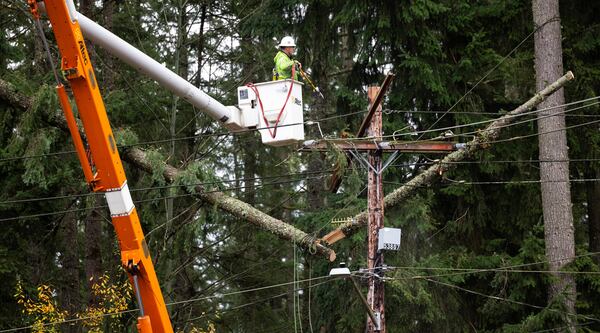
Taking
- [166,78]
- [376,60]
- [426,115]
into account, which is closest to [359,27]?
[376,60]

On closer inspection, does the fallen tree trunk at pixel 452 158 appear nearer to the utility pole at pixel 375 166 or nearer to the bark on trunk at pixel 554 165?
the utility pole at pixel 375 166

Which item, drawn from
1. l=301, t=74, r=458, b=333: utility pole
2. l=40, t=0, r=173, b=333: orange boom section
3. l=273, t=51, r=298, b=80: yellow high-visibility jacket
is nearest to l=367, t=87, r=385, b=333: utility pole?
l=301, t=74, r=458, b=333: utility pole

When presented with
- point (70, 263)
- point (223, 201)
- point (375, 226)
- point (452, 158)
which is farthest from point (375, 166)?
point (70, 263)

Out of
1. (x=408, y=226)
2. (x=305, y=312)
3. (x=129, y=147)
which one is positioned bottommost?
(x=305, y=312)

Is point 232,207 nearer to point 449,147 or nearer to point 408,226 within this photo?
point 449,147

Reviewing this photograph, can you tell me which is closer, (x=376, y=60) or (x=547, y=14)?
(x=547, y=14)

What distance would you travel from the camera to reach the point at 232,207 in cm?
1709

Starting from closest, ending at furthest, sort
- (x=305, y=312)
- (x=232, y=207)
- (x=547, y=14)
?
(x=232, y=207) → (x=547, y=14) → (x=305, y=312)

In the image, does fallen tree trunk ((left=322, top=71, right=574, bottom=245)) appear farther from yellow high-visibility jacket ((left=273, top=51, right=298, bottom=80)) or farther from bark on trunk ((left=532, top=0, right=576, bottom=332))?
bark on trunk ((left=532, top=0, right=576, bottom=332))

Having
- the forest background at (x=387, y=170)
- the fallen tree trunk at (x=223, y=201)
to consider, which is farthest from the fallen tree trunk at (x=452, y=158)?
the forest background at (x=387, y=170)

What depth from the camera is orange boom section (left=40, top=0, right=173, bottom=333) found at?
10.7 m

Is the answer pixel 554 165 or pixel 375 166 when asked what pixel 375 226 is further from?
pixel 554 165

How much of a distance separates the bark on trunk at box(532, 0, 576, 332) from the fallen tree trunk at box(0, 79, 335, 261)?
20.5ft

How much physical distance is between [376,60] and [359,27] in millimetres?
833
